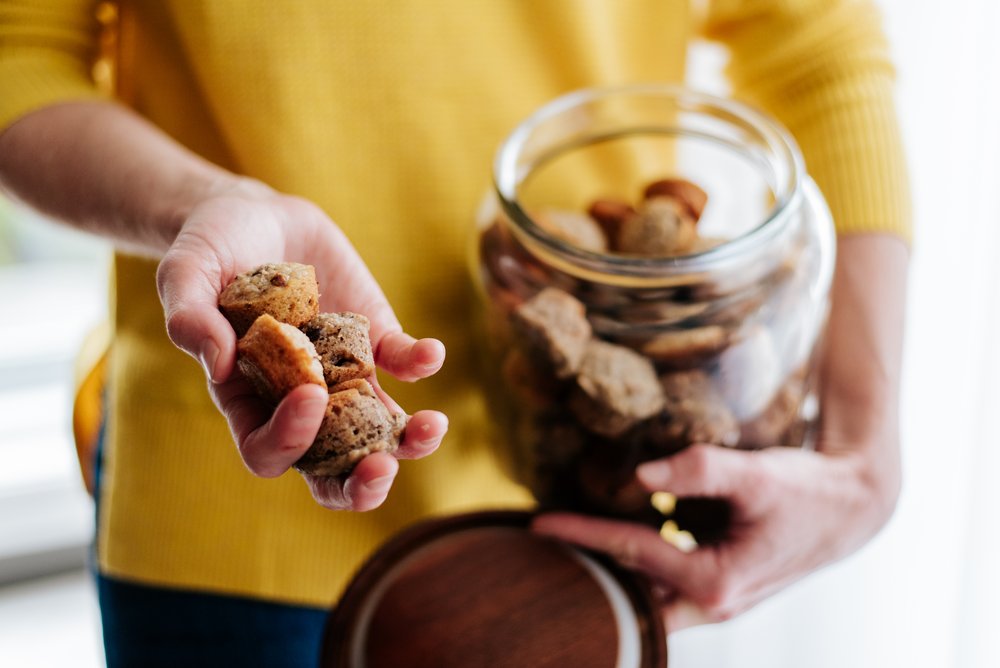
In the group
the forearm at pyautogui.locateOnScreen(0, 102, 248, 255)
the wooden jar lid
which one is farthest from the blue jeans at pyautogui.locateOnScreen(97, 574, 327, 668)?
the forearm at pyautogui.locateOnScreen(0, 102, 248, 255)

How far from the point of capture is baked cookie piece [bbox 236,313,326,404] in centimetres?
38

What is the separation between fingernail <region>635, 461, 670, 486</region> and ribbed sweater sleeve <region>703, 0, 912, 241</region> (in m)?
0.29

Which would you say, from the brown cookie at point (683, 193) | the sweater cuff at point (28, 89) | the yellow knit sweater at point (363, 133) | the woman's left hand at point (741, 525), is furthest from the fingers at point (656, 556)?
the sweater cuff at point (28, 89)

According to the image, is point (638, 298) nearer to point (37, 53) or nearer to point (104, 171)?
point (104, 171)

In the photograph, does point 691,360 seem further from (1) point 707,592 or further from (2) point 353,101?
(2) point 353,101

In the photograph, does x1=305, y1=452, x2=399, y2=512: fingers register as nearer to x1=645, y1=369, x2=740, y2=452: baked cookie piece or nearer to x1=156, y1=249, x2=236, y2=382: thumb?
x1=156, y1=249, x2=236, y2=382: thumb

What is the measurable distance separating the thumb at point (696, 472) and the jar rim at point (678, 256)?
12 centimetres

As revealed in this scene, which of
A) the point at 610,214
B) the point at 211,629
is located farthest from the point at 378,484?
the point at 211,629

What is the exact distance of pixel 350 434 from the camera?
0.38 meters

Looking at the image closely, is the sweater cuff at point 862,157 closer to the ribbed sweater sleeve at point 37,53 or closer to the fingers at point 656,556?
the fingers at point 656,556

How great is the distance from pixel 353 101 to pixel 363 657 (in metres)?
0.38

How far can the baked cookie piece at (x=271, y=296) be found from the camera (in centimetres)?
40

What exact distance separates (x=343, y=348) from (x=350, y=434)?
1.8 inches

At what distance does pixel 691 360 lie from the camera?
57 cm
